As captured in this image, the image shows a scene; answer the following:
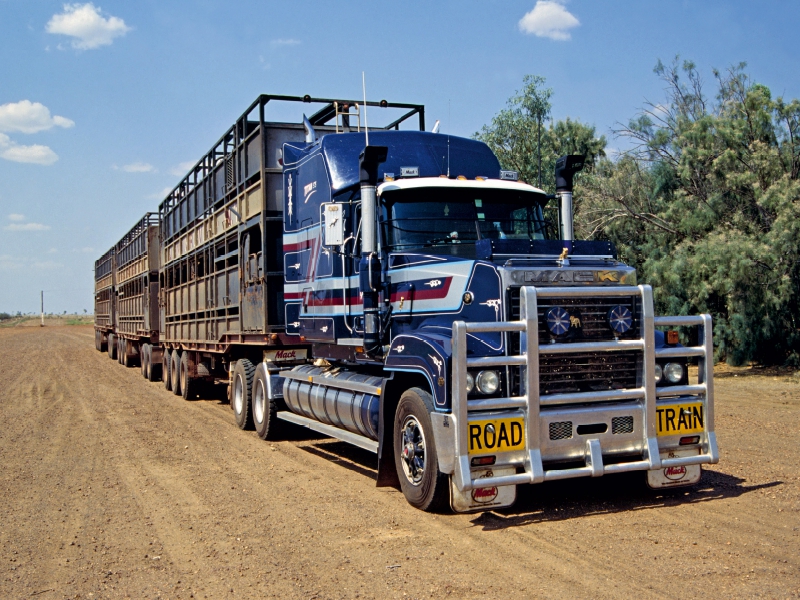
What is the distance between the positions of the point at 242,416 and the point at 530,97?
69.8ft

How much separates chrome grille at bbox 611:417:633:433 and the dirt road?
704 millimetres

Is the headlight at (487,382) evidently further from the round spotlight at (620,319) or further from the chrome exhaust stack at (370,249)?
the chrome exhaust stack at (370,249)

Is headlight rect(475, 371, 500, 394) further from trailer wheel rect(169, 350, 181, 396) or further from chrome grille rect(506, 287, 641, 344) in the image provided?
trailer wheel rect(169, 350, 181, 396)

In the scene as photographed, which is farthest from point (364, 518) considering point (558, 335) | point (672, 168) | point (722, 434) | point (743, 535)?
point (672, 168)

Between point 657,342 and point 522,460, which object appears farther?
point 657,342

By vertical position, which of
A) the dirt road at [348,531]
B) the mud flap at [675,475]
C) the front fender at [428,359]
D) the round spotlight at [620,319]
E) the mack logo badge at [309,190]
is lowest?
the dirt road at [348,531]

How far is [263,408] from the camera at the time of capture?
37.9 ft

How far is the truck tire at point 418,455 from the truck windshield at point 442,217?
1713 millimetres

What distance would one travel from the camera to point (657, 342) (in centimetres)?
712

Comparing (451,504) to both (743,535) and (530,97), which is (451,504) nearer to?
(743,535)

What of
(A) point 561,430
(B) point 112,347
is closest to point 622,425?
(A) point 561,430

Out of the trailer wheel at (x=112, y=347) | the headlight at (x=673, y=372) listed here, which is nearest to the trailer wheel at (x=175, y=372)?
the headlight at (x=673, y=372)

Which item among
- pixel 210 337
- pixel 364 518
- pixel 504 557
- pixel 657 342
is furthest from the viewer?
pixel 210 337

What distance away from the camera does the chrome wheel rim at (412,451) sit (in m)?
6.86
